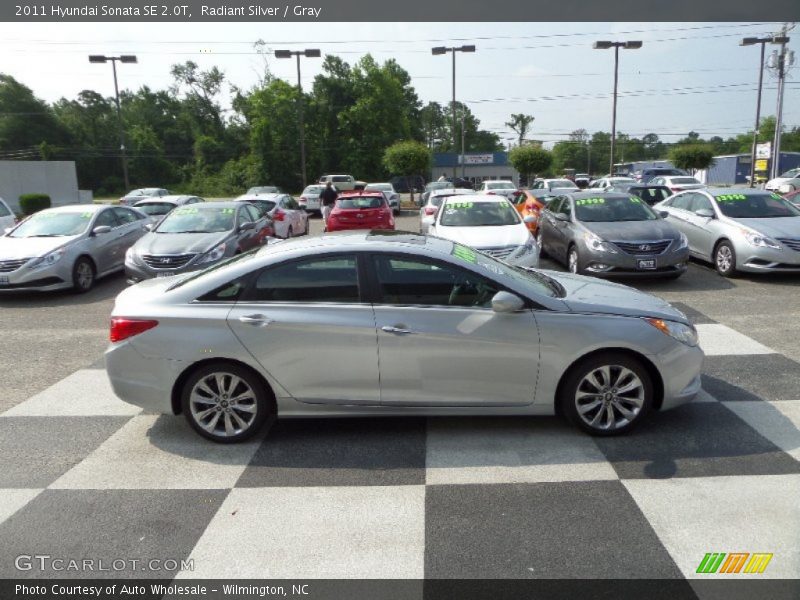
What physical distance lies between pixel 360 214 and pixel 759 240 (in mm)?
9486

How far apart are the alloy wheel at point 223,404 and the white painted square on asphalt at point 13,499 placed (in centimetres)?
111

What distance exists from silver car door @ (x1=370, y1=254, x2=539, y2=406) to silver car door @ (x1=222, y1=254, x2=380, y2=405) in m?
0.12

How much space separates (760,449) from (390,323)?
2.71m

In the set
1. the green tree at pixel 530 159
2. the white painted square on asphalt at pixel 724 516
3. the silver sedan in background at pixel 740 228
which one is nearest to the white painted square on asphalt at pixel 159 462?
the white painted square on asphalt at pixel 724 516

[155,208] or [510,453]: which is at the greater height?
[155,208]

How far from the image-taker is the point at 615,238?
10398mm

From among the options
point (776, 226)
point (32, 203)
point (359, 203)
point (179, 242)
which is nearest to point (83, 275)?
point (179, 242)

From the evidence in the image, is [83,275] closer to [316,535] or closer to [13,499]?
[13,499]

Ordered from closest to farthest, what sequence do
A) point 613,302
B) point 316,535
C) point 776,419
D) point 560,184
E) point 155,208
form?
point 316,535
point 613,302
point 776,419
point 155,208
point 560,184

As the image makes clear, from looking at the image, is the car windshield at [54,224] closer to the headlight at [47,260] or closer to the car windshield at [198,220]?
the headlight at [47,260]

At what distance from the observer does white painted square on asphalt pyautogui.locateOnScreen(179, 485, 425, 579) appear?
315cm

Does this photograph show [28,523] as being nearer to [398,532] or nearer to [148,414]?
[148,414]

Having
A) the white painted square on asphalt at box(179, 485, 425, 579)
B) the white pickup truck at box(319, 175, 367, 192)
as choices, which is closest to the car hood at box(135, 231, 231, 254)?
the white painted square on asphalt at box(179, 485, 425, 579)

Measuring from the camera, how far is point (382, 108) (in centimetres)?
5900
